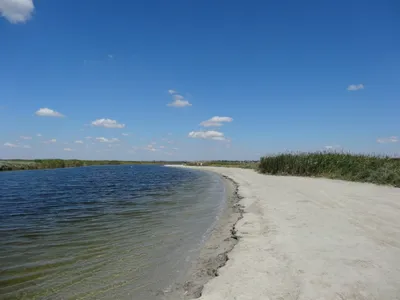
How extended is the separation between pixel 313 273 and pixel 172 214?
8.56 metres

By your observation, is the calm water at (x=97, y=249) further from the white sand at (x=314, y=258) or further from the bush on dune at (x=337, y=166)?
the bush on dune at (x=337, y=166)

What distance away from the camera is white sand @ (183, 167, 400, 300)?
192 inches

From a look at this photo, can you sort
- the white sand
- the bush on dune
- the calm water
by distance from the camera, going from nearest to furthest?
1. the white sand
2. the calm water
3. the bush on dune

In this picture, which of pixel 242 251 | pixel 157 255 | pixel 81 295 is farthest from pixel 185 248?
pixel 81 295

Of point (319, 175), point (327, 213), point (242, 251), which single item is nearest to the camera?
point (242, 251)

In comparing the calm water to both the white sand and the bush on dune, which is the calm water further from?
the bush on dune

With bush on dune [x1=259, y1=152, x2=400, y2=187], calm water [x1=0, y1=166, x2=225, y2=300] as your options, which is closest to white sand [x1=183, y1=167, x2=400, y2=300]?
calm water [x1=0, y1=166, x2=225, y2=300]

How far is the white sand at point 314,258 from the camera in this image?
192 inches

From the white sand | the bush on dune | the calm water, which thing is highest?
the bush on dune

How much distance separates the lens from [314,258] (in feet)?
21.0

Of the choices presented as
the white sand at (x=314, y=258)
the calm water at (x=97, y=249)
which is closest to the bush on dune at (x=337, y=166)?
the white sand at (x=314, y=258)

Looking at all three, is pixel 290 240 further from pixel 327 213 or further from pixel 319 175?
pixel 319 175

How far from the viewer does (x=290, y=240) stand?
783 cm

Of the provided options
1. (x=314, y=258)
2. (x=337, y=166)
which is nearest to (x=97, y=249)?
(x=314, y=258)
